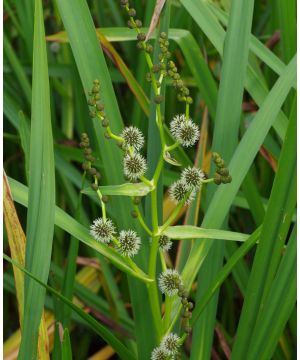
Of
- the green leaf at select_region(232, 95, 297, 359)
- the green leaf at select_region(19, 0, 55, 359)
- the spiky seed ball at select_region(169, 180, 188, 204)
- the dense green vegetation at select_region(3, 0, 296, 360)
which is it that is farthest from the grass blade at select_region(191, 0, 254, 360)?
the green leaf at select_region(19, 0, 55, 359)

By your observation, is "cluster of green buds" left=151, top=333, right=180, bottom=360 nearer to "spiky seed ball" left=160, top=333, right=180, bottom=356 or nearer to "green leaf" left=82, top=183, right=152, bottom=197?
"spiky seed ball" left=160, top=333, right=180, bottom=356

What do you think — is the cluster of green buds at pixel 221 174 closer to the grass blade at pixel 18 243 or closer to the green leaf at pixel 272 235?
the green leaf at pixel 272 235

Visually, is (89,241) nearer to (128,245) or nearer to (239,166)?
(128,245)

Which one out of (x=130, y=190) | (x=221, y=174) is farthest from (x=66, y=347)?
(x=221, y=174)

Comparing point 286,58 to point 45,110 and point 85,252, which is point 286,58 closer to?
point 45,110

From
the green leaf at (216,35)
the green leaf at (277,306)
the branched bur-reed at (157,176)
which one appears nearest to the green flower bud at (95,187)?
the branched bur-reed at (157,176)
